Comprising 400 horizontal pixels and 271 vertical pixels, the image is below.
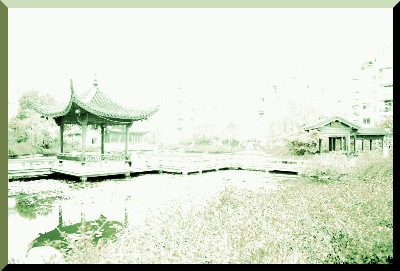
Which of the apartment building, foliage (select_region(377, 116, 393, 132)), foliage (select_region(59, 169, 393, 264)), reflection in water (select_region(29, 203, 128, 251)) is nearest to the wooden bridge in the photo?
the apartment building

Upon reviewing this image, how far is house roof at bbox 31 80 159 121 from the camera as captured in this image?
7.68 metres

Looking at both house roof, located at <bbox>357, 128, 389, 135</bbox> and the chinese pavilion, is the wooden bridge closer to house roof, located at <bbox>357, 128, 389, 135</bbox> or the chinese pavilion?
the chinese pavilion

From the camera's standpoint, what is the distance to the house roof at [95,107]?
768 centimetres

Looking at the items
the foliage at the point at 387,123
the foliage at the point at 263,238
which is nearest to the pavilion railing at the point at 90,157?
the foliage at the point at 263,238

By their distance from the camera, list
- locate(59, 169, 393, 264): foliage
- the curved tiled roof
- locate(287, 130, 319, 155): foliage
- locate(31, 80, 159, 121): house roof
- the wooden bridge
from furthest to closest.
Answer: locate(31, 80, 159, 121): house roof
the wooden bridge
locate(287, 130, 319, 155): foliage
the curved tiled roof
locate(59, 169, 393, 264): foliage

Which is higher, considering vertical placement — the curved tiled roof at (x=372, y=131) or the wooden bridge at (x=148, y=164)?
the curved tiled roof at (x=372, y=131)

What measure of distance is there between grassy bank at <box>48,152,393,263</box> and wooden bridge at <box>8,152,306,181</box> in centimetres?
386

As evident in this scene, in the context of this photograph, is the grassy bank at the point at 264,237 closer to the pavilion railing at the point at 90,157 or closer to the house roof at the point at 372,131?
the house roof at the point at 372,131

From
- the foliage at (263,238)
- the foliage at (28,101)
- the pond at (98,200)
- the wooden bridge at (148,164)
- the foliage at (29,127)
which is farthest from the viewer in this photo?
the wooden bridge at (148,164)

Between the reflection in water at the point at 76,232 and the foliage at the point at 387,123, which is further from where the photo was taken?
the foliage at the point at 387,123

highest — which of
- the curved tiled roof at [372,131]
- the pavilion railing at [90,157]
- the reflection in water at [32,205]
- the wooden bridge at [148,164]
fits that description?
the curved tiled roof at [372,131]

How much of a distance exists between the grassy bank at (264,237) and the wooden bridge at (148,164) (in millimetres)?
3861
